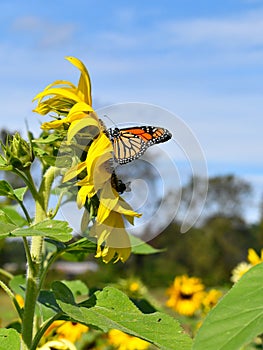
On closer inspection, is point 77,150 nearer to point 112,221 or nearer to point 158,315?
point 112,221

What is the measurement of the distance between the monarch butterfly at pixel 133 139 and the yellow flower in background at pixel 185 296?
2497mm

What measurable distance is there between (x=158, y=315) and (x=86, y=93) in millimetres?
322

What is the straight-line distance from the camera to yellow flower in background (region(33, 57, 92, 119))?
96cm

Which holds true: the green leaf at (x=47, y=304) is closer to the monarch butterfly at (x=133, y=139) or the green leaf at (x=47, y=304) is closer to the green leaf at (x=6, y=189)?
the green leaf at (x=6, y=189)

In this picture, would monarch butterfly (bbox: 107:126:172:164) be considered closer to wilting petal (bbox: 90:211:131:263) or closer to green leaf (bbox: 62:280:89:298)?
wilting petal (bbox: 90:211:131:263)

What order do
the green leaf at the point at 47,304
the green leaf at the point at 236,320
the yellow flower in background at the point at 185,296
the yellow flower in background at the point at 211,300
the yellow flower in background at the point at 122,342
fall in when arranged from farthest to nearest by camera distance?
the yellow flower in background at the point at 185,296, the yellow flower in background at the point at 211,300, the yellow flower in background at the point at 122,342, the green leaf at the point at 47,304, the green leaf at the point at 236,320

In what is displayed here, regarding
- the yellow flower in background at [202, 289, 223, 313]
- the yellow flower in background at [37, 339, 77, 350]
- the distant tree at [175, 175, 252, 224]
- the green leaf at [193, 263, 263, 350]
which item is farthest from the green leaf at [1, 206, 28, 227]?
the distant tree at [175, 175, 252, 224]

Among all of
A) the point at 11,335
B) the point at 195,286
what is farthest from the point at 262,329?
the point at 195,286

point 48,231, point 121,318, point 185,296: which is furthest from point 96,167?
point 185,296

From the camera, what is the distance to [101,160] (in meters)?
0.92

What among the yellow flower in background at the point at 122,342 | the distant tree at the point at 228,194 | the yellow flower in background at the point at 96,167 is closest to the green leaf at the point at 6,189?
the yellow flower in background at the point at 96,167

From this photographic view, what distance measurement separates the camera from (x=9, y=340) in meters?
0.94

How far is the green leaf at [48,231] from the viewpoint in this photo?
0.84 metres

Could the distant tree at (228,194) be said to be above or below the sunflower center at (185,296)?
below
